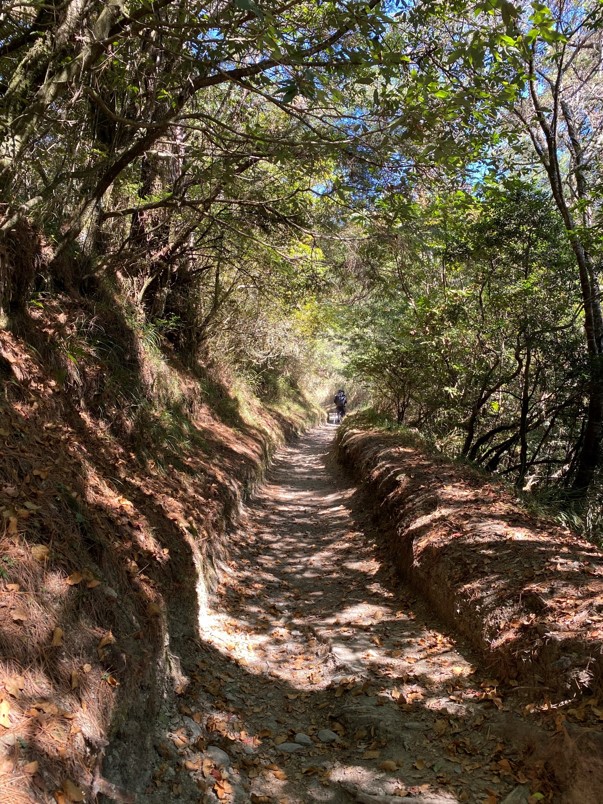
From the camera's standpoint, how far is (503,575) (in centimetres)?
453

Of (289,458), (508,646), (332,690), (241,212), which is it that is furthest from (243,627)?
(289,458)

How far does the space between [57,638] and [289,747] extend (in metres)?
1.83

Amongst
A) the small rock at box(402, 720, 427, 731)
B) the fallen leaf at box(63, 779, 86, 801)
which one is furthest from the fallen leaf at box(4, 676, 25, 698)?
the small rock at box(402, 720, 427, 731)

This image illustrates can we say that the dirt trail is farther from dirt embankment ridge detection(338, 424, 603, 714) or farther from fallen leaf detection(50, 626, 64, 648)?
fallen leaf detection(50, 626, 64, 648)

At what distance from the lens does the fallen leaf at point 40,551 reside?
307 centimetres

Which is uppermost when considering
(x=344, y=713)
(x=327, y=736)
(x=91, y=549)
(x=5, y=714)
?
(x=91, y=549)

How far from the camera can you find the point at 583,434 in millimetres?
8977

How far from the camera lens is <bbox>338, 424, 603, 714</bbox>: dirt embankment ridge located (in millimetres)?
3465

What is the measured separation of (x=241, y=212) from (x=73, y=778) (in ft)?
23.4

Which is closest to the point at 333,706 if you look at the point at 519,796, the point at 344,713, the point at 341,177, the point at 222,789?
the point at 344,713

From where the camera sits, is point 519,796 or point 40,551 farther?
point 40,551

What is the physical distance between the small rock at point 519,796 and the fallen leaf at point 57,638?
266 cm

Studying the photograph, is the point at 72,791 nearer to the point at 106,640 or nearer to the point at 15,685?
the point at 15,685

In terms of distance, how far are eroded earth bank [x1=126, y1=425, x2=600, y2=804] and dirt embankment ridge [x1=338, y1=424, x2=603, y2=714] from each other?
21cm
